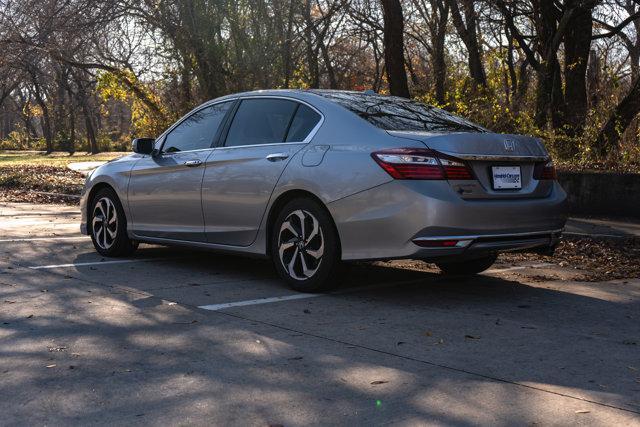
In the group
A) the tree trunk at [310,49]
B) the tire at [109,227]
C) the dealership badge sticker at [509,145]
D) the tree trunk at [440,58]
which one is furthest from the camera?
the tree trunk at [310,49]

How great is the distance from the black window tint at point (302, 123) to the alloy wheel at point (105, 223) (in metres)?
2.52

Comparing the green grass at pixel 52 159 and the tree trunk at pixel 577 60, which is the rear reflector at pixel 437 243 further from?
the green grass at pixel 52 159

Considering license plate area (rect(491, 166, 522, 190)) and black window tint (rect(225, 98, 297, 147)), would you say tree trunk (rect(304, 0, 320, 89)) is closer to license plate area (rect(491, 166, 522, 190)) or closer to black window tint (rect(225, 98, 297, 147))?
black window tint (rect(225, 98, 297, 147))

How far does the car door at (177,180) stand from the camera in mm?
7453

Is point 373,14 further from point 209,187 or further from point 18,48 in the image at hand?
point 209,187

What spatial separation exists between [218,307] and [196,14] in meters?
13.3

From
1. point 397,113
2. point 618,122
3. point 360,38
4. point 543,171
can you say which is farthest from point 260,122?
point 360,38

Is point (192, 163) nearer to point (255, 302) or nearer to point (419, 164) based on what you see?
point (255, 302)

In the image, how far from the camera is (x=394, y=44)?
15188mm

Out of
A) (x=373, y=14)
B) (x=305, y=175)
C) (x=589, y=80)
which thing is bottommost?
(x=305, y=175)

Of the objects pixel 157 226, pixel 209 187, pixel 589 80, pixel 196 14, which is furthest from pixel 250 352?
pixel 196 14

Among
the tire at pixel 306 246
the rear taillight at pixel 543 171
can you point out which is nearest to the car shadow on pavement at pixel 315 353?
the tire at pixel 306 246

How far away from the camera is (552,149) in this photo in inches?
574

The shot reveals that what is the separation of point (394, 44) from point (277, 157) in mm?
9090
